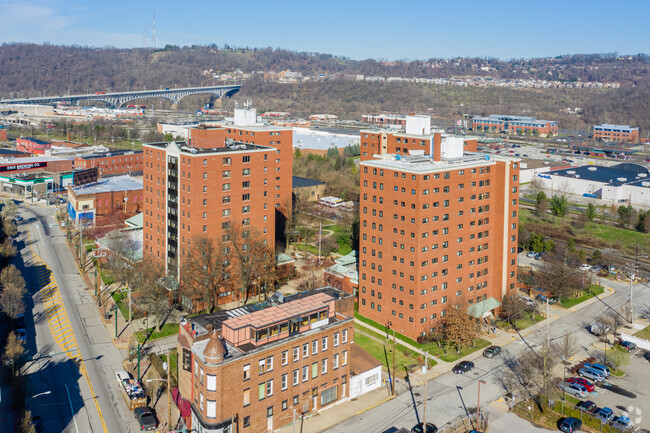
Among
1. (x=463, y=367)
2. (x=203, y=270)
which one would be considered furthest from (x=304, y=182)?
(x=463, y=367)

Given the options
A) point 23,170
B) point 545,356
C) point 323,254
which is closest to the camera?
point 545,356

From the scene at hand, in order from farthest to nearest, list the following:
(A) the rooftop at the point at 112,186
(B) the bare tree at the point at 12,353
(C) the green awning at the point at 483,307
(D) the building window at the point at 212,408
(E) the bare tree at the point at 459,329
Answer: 1. (A) the rooftop at the point at 112,186
2. (C) the green awning at the point at 483,307
3. (E) the bare tree at the point at 459,329
4. (B) the bare tree at the point at 12,353
5. (D) the building window at the point at 212,408

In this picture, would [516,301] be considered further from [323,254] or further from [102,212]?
[102,212]

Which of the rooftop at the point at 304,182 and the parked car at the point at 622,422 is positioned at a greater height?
the rooftop at the point at 304,182

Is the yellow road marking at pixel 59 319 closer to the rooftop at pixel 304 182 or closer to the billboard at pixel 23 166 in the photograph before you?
the billboard at pixel 23 166

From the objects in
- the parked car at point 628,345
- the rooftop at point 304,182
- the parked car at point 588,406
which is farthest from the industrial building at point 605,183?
the parked car at point 588,406

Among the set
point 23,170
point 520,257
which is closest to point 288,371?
point 520,257

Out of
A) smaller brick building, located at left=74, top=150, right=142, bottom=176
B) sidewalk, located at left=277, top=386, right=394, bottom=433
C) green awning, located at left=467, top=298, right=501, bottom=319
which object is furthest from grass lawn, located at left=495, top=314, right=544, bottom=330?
smaller brick building, located at left=74, top=150, right=142, bottom=176
